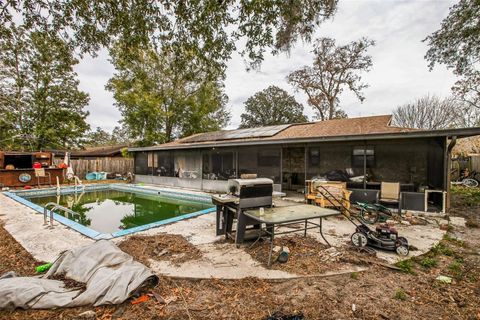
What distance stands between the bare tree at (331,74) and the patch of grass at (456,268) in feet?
58.3

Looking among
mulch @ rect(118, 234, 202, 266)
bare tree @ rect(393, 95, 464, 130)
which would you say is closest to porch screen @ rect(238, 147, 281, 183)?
mulch @ rect(118, 234, 202, 266)

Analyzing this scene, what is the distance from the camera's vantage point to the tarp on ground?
221 centimetres

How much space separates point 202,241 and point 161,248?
2.42ft

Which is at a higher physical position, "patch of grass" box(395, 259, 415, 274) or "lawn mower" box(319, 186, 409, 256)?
"lawn mower" box(319, 186, 409, 256)

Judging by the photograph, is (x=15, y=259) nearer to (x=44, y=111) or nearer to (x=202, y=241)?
(x=202, y=241)

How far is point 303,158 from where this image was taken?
1212cm

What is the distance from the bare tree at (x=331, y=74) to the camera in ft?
60.4

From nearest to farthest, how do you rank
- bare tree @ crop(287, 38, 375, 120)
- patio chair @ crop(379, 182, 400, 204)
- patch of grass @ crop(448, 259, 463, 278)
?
patch of grass @ crop(448, 259, 463, 278) → patio chair @ crop(379, 182, 400, 204) → bare tree @ crop(287, 38, 375, 120)

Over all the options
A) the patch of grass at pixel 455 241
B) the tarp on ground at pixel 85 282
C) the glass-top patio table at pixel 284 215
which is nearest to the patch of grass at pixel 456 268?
the patch of grass at pixel 455 241

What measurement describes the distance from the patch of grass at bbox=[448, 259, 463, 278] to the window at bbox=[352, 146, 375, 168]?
7.12 metres

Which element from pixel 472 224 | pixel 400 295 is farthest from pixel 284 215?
pixel 472 224

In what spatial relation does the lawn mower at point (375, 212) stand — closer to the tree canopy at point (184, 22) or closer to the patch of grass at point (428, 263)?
the patch of grass at point (428, 263)

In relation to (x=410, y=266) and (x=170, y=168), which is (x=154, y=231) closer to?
(x=410, y=266)

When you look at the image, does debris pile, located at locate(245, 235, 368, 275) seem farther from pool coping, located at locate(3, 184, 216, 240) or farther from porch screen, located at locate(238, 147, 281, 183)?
porch screen, located at locate(238, 147, 281, 183)
